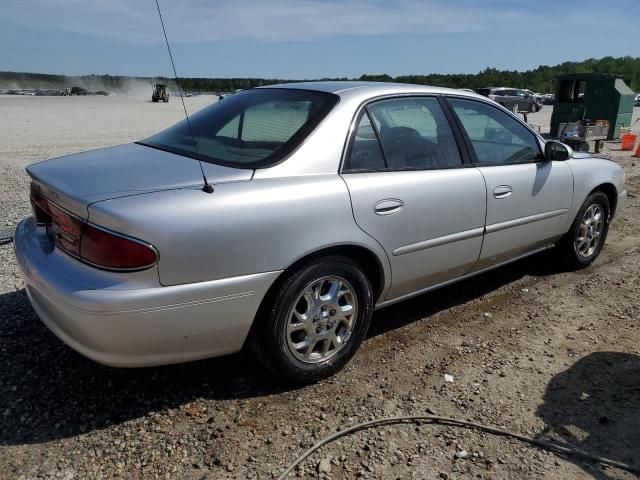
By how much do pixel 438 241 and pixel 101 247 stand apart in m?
Result: 1.99

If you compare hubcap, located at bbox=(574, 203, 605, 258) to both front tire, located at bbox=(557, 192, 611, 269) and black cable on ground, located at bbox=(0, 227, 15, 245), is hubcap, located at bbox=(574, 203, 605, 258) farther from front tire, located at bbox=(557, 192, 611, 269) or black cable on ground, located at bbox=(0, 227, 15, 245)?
black cable on ground, located at bbox=(0, 227, 15, 245)

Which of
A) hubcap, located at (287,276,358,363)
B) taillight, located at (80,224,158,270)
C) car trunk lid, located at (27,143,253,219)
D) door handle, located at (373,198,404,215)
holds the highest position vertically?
car trunk lid, located at (27,143,253,219)

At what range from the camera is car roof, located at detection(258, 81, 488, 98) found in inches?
129

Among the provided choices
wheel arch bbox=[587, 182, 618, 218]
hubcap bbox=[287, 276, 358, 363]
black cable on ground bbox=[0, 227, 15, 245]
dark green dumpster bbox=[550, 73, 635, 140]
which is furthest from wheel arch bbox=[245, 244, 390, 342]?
dark green dumpster bbox=[550, 73, 635, 140]

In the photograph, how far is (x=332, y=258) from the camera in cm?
288

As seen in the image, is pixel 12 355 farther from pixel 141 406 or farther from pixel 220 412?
pixel 220 412

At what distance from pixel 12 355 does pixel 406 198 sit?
247 centimetres

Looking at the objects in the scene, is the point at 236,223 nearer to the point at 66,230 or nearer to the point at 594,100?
the point at 66,230

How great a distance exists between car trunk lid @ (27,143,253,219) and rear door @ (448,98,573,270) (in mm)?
1851

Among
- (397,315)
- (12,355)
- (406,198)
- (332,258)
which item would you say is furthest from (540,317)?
(12,355)

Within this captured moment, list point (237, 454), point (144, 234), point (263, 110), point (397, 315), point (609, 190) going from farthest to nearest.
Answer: point (609, 190) → point (397, 315) → point (263, 110) → point (237, 454) → point (144, 234)

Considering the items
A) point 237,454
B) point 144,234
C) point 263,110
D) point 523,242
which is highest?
point 263,110

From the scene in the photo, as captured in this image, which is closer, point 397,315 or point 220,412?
point 220,412

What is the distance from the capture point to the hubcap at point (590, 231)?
475cm
